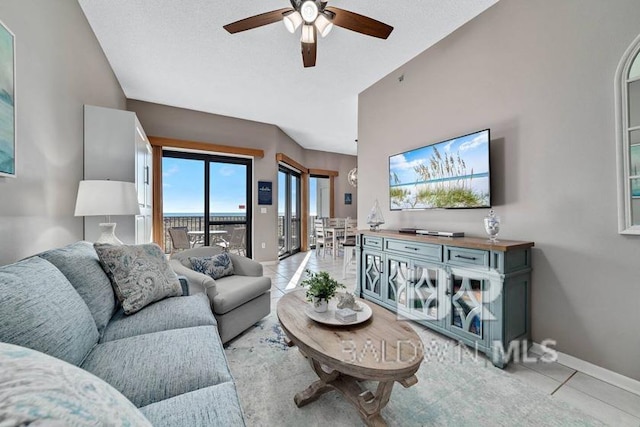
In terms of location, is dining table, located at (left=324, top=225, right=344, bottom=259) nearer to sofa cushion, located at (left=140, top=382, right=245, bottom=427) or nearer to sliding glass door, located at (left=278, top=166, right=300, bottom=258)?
sliding glass door, located at (left=278, top=166, right=300, bottom=258)

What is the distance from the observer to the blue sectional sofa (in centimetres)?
83

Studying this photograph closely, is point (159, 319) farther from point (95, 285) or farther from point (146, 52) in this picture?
point (146, 52)

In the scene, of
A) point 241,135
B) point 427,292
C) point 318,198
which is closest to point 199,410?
point 427,292

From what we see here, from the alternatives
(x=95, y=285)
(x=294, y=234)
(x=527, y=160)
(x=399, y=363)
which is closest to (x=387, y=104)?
(x=527, y=160)

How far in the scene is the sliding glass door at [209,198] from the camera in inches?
188

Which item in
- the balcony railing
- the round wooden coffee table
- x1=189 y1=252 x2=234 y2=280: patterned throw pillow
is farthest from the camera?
the balcony railing

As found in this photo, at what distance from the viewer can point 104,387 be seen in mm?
507

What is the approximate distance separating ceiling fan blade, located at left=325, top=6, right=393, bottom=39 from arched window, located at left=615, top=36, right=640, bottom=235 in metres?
1.50

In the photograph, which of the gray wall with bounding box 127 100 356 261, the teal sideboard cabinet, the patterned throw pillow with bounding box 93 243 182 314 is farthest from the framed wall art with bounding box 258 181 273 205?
the patterned throw pillow with bounding box 93 243 182 314

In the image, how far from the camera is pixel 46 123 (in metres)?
1.80

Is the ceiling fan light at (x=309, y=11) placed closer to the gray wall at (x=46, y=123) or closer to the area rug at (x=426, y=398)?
the gray wall at (x=46, y=123)

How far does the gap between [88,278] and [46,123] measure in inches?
49.7

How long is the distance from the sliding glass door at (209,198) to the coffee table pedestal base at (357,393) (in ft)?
13.1

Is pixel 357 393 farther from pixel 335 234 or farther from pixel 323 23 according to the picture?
pixel 335 234
